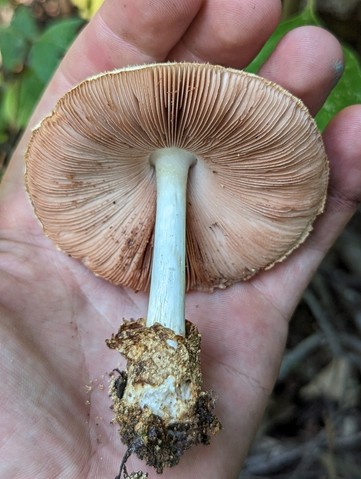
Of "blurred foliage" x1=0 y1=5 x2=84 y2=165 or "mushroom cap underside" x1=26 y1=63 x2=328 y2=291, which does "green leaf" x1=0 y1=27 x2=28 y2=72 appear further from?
"mushroom cap underside" x1=26 y1=63 x2=328 y2=291

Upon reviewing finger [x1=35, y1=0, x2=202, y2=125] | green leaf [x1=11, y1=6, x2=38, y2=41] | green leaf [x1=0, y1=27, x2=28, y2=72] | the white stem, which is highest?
finger [x1=35, y1=0, x2=202, y2=125]

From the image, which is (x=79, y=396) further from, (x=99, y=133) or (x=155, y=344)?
(x=99, y=133)

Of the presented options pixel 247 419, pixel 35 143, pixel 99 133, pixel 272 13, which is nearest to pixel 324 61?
pixel 272 13

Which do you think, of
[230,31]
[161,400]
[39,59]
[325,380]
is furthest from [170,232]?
[325,380]

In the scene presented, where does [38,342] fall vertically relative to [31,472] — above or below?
above

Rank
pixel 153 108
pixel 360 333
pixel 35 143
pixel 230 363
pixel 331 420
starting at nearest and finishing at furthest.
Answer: pixel 153 108, pixel 35 143, pixel 230 363, pixel 331 420, pixel 360 333

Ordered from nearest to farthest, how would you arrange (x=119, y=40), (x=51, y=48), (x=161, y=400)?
(x=161, y=400) → (x=119, y=40) → (x=51, y=48)

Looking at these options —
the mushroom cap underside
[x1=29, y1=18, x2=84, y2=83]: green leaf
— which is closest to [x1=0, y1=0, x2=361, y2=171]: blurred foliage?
[x1=29, y1=18, x2=84, y2=83]: green leaf

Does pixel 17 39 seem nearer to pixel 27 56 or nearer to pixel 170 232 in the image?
pixel 27 56
